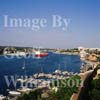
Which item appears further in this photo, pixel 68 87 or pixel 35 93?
pixel 68 87

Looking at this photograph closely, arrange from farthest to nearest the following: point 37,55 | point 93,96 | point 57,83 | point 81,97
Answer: point 37,55
point 57,83
point 81,97
point 93,96

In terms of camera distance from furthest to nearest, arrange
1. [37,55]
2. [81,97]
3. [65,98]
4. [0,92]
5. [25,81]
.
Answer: [37,55], [25,81], [0,92], [81,97], [65,98]

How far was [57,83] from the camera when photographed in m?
10.3

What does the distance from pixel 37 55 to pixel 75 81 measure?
3327cm

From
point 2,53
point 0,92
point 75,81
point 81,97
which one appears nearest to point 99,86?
point 81,97

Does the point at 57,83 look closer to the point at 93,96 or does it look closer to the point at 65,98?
the point at 65,98

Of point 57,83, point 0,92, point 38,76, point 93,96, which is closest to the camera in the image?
point 93,96

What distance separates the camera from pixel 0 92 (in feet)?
38.8

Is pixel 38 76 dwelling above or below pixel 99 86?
below

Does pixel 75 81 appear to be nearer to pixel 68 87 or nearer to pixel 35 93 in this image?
pixel 68 87

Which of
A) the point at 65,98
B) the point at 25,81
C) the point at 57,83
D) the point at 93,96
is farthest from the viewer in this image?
the point at 25,81

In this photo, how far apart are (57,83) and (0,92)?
395 cm

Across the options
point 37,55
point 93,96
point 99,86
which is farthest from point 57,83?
point 37,55

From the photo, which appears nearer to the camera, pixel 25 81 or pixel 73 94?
pixel 73 94
